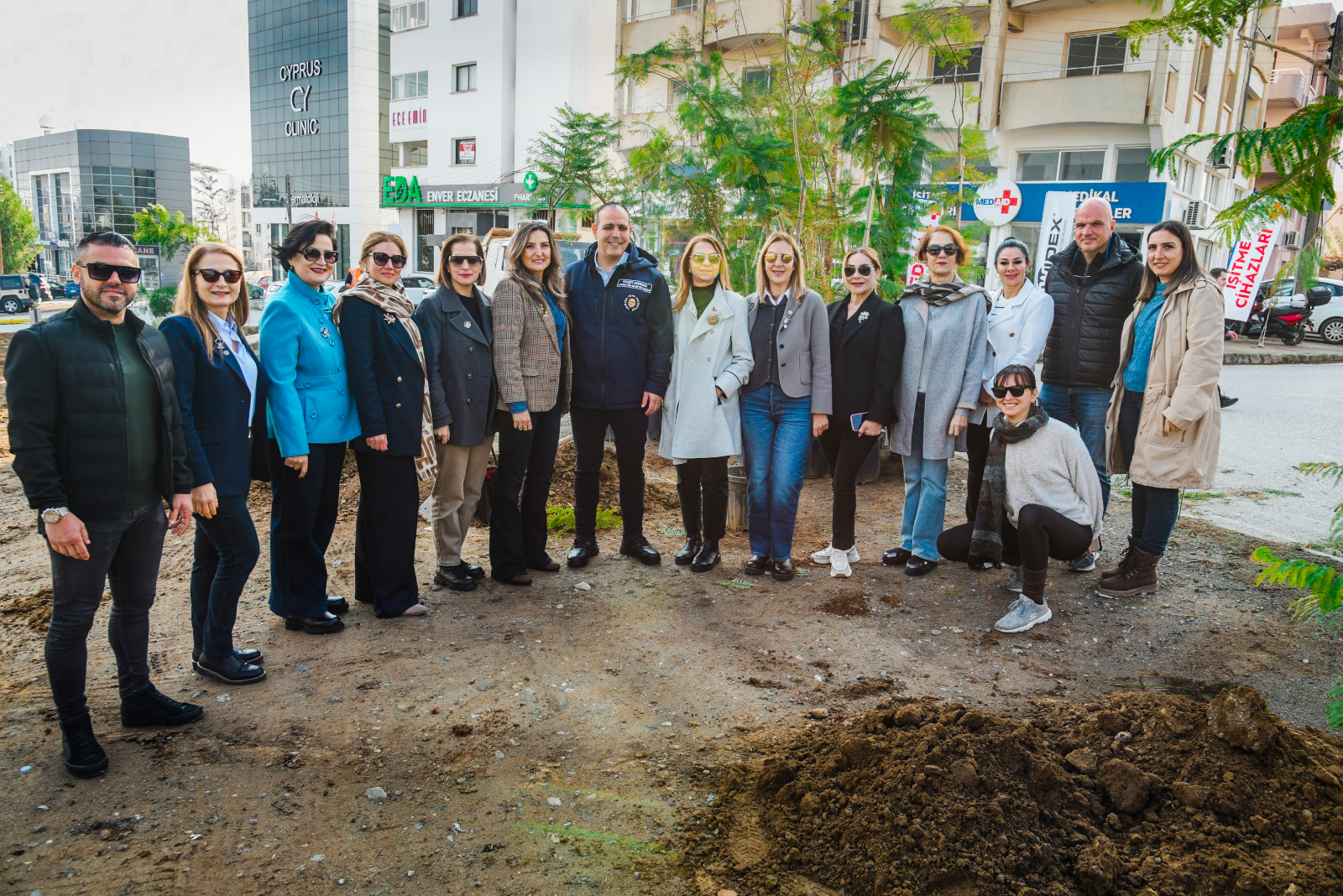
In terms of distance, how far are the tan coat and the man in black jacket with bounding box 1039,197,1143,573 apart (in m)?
0.42

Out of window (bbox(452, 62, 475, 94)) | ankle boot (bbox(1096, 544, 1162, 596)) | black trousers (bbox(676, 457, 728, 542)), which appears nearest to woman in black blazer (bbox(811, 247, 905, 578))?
black trousers (bbox(676, 457, 728, 542))

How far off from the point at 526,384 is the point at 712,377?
1105mm

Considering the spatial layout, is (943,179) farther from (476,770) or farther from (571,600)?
(476,770)

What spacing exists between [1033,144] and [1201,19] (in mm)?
23635

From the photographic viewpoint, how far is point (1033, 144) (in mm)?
23484

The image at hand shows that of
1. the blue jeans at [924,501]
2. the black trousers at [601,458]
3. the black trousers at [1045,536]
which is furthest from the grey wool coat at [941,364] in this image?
the black trousers at [601,458]

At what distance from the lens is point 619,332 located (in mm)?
5430

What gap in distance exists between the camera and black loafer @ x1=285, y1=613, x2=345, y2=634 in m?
4.59

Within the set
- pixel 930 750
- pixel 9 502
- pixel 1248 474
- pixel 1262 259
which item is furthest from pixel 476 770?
pixel 1262 259

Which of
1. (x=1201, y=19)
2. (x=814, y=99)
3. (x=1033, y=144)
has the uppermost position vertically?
(x=1033, y=144)

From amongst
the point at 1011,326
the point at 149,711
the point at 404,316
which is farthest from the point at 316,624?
the point at 1011,326

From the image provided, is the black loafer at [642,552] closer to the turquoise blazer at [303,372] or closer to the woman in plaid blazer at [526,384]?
the woman in plaid blazer at [526,384]

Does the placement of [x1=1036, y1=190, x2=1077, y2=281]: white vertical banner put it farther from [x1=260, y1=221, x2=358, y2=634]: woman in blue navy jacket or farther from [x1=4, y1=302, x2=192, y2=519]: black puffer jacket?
[x1=4, y1=302, x2=192, y2=519]: black puffer jacket

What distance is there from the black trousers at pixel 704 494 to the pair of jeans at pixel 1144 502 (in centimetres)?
236
